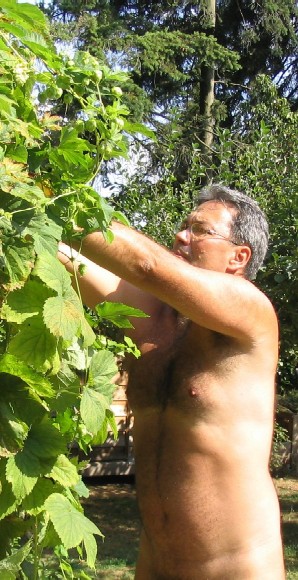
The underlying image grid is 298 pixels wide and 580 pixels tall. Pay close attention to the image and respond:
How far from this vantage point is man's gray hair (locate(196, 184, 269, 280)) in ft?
7.89

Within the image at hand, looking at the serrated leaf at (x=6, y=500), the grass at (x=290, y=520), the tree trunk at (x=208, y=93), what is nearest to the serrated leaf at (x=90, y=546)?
the serrated leaf at (x=6, y=500)

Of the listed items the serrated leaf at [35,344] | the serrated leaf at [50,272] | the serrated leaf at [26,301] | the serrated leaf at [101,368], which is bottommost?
the serrated leaf at [101,368]

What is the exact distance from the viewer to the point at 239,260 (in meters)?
2.41

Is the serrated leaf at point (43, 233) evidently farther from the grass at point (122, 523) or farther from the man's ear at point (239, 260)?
the grass at point (122, 523)

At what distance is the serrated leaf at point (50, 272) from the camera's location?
111 cm

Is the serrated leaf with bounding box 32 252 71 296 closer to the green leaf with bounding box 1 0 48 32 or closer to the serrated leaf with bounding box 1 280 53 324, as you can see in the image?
the serrated leaf with bounding box 1 280 53 324

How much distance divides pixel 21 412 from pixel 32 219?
0.28 metres

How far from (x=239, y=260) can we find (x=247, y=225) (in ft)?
0.38

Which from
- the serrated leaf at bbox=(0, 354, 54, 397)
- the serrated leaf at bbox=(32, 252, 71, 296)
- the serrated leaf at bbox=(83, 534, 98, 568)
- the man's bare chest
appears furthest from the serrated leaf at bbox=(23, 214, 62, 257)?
the man's bare chest

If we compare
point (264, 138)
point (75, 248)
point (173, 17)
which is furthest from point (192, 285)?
point (173, 17)

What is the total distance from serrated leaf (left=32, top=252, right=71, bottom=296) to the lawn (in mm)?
5697

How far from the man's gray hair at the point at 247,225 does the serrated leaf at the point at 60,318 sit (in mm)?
1315

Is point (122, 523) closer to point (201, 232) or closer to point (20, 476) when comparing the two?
point (201, 232)

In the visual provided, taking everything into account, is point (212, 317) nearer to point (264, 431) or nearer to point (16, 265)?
point (264, 431)
